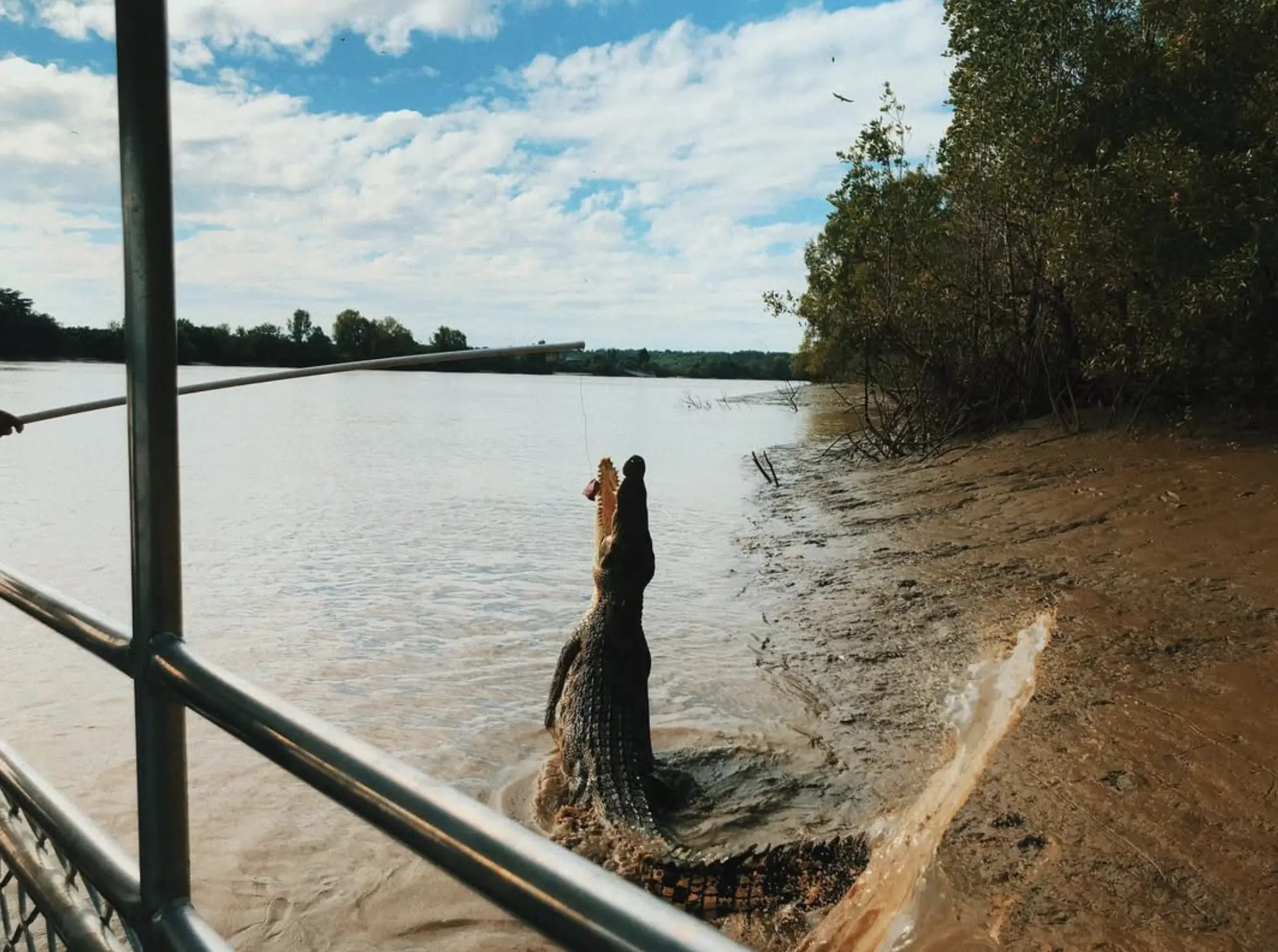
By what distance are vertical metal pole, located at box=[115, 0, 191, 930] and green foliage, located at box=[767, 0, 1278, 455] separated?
8.73 meters

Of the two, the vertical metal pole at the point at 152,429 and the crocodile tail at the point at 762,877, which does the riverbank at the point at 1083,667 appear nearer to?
the crocodile tail at the point at 762,877

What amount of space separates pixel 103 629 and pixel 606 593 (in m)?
4.26

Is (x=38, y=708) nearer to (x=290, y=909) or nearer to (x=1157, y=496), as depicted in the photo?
(x=290, y=909)

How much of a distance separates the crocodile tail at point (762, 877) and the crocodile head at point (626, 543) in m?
1.90

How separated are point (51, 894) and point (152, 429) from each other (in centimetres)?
72

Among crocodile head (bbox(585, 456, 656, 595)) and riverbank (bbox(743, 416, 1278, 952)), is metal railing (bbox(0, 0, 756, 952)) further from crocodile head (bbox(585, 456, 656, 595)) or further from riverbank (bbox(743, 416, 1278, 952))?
crocodile head (bbox(585, 456, 656, 595))

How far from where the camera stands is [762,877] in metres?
3.47

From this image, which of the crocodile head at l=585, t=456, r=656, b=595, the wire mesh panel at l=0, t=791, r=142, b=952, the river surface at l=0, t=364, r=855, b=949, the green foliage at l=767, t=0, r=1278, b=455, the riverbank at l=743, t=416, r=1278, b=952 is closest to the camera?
the wire mesh panel at l=0, t=791, r=142, b=952

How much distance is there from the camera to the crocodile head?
531 cm

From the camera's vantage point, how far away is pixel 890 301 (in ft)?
48.5

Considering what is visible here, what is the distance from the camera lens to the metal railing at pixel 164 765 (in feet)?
1.83

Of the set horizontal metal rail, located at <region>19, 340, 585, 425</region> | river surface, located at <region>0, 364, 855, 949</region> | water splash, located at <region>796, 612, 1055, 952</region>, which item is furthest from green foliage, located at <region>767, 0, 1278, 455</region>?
horizontal metal rail, located at <region>19, 340, 585, 425</region>

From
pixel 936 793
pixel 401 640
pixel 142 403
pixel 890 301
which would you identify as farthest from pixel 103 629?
pixel 890 301

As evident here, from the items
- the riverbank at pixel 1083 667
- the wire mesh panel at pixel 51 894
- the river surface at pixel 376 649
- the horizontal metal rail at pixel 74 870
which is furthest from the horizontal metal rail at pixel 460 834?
the riverbank at pixel 1083 667
